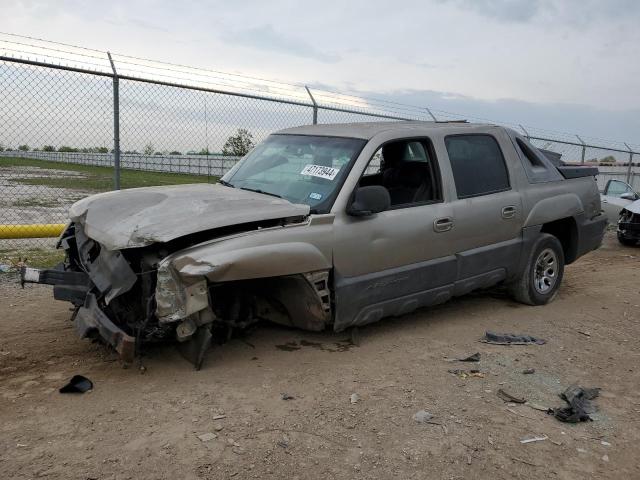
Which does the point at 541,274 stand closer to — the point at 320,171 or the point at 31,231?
the point at 320,171

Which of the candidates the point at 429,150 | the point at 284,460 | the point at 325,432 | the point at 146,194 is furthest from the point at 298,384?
the point at 429,150

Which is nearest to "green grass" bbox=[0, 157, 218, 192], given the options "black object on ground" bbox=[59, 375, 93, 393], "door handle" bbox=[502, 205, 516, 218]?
"door handle" bbox=[502, 205, 516, 218]

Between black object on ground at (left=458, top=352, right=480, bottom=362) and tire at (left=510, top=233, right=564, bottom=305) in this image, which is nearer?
black object on ground at (left=458, top=352, right=480, bottom=362)

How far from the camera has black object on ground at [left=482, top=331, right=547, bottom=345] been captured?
5.03m

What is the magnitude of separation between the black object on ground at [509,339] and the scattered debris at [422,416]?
1.63 metres

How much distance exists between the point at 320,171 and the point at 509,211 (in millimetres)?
2167

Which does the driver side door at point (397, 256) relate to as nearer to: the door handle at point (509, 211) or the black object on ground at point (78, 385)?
the door handle at point (509, 211)

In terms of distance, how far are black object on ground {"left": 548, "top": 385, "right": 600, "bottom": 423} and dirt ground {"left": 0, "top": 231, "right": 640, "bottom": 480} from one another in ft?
0.17

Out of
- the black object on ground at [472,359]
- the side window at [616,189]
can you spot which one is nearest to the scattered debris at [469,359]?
the black object on ground at [472,359]

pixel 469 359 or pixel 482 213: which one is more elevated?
pixel 482 213

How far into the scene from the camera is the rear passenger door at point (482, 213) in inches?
210

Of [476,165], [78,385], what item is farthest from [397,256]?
[78,385]

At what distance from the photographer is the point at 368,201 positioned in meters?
4.41

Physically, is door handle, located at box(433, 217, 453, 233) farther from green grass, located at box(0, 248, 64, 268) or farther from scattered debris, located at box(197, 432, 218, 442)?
green grass, located at box(0, 248, 64, 268)
